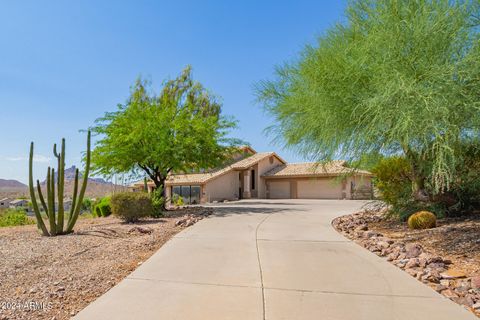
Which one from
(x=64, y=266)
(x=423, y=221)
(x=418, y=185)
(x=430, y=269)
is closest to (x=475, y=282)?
(x=430, y=269)

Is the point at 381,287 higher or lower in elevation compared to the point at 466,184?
lower

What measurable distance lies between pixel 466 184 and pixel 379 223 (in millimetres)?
2844

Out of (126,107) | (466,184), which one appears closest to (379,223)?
(466,184)

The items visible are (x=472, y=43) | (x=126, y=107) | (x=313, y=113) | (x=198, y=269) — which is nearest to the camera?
(x=198, y=269)

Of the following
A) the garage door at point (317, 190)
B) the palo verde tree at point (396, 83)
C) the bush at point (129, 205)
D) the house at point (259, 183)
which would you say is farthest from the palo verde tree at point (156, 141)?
the garage door at point (317, 190)

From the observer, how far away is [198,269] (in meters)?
6.74

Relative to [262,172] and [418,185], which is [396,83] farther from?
[262,172]

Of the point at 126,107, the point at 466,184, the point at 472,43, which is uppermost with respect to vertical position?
the point at 126,107

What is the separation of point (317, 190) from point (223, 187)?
338 inches

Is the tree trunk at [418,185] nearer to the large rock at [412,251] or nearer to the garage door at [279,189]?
the large rock at [412,251]

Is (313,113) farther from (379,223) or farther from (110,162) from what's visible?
(110,162)

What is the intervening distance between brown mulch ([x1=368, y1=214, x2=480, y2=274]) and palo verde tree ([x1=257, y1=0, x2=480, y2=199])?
129 centimetres

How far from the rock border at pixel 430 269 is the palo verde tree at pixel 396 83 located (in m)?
1.33

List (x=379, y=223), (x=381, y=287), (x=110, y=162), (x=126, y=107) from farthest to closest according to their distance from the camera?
A: (x=126, y=107), (x=110, y=162), (x=379, y=223), (x=381, y=287)
